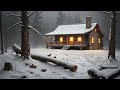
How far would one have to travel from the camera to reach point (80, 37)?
35.9 m

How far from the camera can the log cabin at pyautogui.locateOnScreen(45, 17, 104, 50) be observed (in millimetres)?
34188

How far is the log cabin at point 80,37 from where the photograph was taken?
34188 mm

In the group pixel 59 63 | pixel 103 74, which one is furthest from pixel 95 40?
pixel 103 74

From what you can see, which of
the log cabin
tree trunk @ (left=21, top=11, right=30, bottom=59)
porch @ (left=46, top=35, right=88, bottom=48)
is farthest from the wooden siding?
tree trunk @ (left=21, top=11, right=30, bottom=59)

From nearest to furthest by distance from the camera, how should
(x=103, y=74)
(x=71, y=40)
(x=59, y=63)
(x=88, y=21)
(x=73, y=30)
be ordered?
(x=103, y=74), (x=59, y=63), (x=88, y=21), (x=71, y=40), (x=73, y=30)

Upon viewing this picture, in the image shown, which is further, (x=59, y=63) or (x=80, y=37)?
(x=80, y=37)

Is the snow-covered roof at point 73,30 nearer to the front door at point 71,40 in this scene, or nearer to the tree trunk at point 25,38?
the front door at point 71,40

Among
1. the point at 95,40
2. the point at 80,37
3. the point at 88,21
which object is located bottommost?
the point at 95,40

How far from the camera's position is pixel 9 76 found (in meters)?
11.1

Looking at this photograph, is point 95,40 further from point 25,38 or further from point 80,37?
point 25,38

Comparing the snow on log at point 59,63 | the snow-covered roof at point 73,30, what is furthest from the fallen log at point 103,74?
the snow-covered roof at point 73,30

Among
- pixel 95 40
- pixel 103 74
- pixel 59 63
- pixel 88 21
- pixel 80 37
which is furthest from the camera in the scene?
pixel 95 40

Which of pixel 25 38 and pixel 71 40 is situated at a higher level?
pixel 25 38
